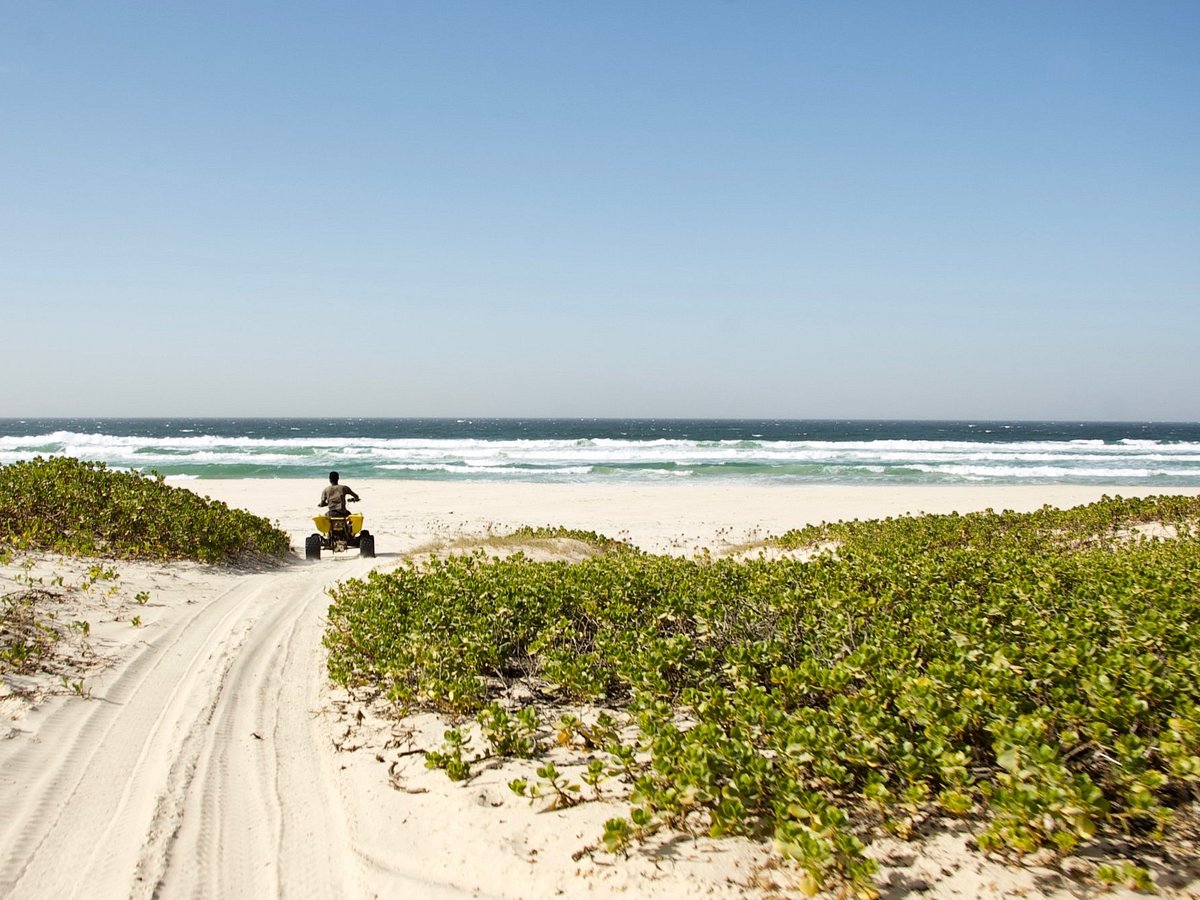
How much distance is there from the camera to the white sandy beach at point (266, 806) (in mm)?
3119

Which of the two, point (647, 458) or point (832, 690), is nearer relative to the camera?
point (832, 690)

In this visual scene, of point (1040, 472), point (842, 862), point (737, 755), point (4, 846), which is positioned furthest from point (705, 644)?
point (1040, 472)

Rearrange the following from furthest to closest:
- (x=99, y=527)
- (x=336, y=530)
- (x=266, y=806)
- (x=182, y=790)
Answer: (x=336, y=530) < (x=99, y=527) < (x=182, y=790) < (x=266, y=806)

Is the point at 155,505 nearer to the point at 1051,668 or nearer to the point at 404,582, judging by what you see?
Answer: the point at 404,582

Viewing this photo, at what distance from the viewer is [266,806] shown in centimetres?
398

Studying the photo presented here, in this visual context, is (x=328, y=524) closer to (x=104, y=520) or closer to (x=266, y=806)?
(x=104, y=520)

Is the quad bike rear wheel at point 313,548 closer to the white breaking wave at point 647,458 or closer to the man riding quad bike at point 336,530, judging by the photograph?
the man riding quad bike at point 336,530

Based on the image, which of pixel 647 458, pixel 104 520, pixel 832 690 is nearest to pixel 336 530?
pixel 104 520

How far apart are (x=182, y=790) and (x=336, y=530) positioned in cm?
922

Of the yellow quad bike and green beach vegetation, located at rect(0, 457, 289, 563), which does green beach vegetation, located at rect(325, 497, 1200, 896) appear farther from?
the yellow quad bike

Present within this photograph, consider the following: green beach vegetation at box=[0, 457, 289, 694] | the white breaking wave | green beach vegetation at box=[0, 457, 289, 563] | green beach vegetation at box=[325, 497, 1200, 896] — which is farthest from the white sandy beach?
the white breaking wave

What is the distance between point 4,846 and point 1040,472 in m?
42.3

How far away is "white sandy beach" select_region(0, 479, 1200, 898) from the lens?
3119mm

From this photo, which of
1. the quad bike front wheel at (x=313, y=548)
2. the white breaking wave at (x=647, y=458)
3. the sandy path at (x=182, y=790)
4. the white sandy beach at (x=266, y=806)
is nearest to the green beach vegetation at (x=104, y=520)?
the quad bike front wheel at (x=313, y=548)
